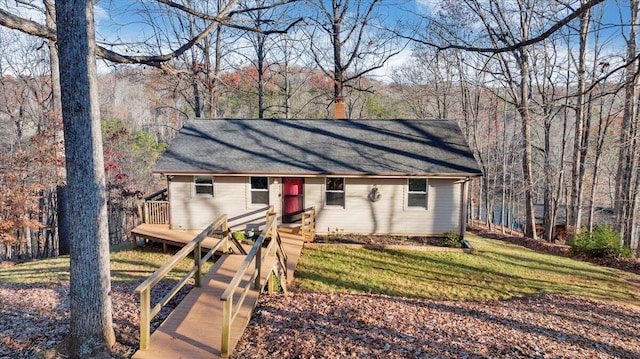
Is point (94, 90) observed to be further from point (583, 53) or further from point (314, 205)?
point (583, 53)

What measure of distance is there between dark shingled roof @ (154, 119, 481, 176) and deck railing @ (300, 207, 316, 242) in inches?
57.8

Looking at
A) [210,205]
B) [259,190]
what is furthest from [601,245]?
[210,205]

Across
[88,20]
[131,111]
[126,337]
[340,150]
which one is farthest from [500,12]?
[131,111]

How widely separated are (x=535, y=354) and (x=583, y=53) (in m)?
15.4

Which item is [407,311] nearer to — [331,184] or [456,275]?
[456,275]

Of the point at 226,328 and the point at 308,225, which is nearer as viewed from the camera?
the point at 226,328

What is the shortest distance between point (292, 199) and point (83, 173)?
29.1ft

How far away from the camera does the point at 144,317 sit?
411 cm

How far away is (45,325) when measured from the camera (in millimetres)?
4973

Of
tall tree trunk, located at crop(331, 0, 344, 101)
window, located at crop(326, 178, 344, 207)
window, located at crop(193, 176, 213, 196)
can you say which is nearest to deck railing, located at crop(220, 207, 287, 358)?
window, located at crop(326, 178, 344, 207)

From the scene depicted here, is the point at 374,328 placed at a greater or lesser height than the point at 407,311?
greater

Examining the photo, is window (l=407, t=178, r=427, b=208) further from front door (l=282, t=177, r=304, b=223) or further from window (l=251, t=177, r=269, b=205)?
window (l=251, t=177, r=269, b=205)

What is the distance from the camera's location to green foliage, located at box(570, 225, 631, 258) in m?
11.9

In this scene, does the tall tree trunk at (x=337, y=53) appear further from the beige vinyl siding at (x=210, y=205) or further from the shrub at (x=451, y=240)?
the shrub at (x=451, y=240)
